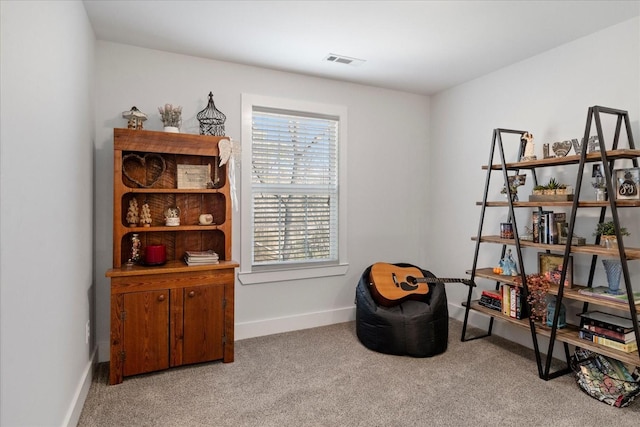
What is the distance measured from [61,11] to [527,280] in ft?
10.7

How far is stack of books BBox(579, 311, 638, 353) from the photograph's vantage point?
2223mm

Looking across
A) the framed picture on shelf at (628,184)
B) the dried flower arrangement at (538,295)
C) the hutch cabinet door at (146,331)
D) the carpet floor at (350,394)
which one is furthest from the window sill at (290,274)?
the framed picture on shelf at (628,184)

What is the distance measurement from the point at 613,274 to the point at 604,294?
158 mm

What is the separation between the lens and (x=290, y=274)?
3.51 meters

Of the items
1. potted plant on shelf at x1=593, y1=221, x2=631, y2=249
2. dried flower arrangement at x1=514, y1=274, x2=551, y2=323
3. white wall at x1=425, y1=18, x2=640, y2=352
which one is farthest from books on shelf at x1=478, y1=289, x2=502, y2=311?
potted plant on shelf at x1=593, y1=221, x2=631, y2=249

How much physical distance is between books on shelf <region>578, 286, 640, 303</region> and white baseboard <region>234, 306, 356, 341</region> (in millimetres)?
2046

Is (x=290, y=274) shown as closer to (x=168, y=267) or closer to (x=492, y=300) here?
(x=168, y=267)

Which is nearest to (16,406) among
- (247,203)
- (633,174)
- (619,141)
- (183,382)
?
(183,382)

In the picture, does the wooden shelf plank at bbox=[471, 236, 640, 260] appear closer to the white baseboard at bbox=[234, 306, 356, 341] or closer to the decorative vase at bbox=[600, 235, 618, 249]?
the decorative vase at bbox=[600, 235, 618, 249]

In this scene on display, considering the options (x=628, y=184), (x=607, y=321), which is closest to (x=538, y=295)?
(x=607, y=321)

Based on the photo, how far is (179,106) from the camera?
118 inches

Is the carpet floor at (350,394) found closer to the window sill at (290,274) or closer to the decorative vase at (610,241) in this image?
the window sill at (290,274)

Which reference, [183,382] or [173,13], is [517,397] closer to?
[183,382]

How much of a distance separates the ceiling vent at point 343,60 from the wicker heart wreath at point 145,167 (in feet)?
5.30
